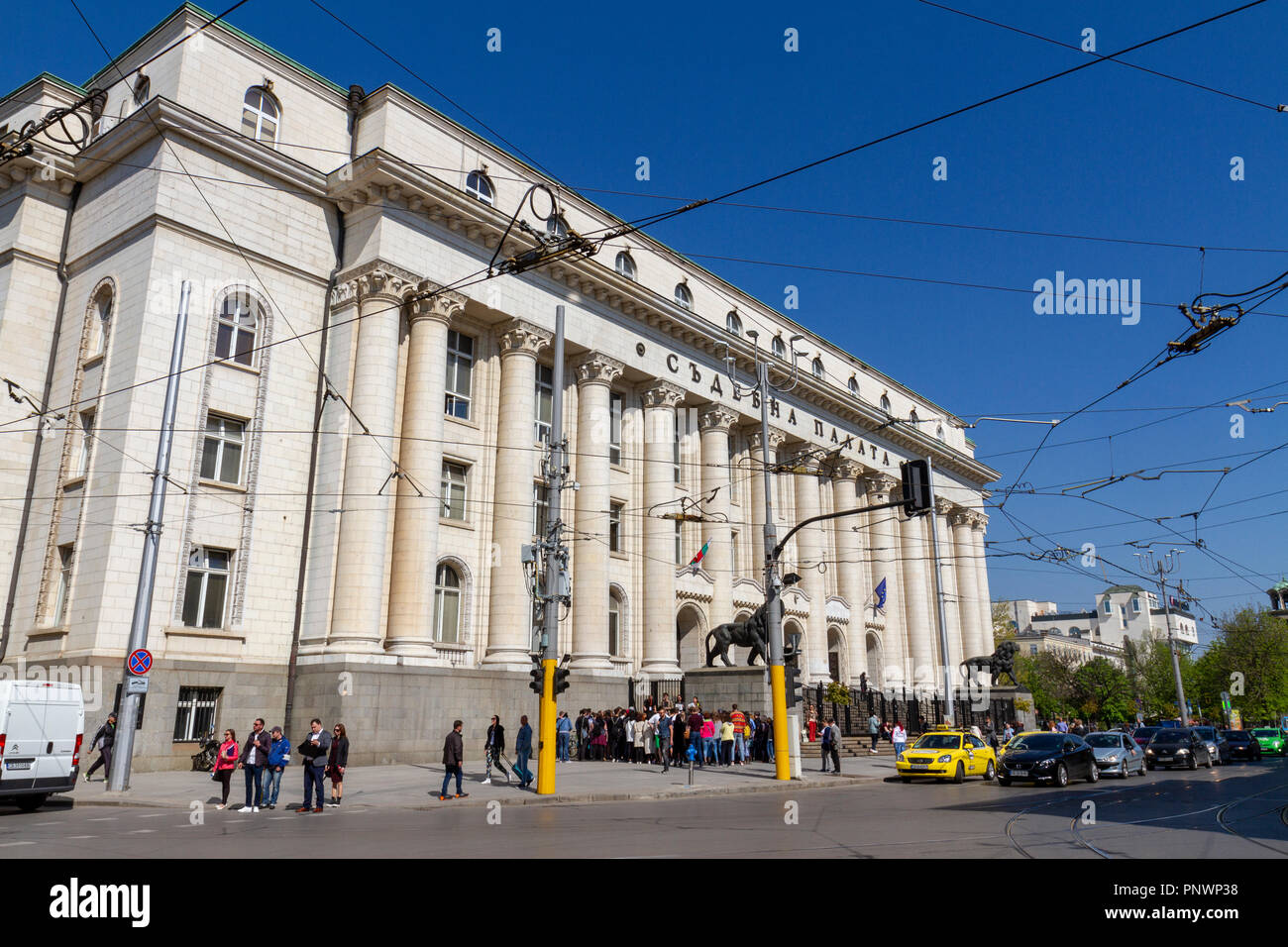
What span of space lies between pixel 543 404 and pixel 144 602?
1803 cm

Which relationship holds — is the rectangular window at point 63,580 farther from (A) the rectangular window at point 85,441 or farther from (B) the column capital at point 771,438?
(B) the column capital at point 771,438

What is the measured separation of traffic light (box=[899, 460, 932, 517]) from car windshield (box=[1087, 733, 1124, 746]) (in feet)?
51.7

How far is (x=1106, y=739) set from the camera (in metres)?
30.0

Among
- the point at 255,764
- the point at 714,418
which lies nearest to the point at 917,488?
the point at 255,764

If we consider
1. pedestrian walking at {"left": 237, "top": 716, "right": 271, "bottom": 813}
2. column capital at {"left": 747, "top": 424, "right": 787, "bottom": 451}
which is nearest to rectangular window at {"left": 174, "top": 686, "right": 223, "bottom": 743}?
pedestrian walking at {"left": 237, "top": 716, "right": 271, "bottom": 813}

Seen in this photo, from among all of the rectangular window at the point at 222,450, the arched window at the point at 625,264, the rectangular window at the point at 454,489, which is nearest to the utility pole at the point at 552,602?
the rectangular window at the point at 454,489

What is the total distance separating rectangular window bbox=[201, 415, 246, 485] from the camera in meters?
26.8

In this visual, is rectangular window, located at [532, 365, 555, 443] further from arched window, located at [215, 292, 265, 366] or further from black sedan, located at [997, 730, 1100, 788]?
black sedan, located at [997, 730, 1100, 788]

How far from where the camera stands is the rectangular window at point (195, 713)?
81.1ft

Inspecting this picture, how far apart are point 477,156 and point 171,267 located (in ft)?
40.3

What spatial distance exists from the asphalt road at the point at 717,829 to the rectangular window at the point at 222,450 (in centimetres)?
1109

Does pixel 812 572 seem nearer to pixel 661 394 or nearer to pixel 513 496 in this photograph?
pixel 661 394
